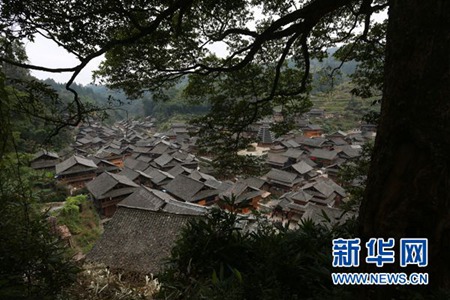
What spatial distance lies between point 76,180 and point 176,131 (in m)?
28.4

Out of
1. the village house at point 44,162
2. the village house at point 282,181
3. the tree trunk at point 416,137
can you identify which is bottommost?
the village house at point 282,181

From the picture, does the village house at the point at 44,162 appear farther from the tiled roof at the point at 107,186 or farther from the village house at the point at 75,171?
the tiled roof at the point at 107,186

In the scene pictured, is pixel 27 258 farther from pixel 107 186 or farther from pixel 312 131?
pixel 312 131

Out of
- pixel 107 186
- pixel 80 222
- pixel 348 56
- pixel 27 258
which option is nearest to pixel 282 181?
pixel 107 186

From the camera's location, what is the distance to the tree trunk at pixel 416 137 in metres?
2.04

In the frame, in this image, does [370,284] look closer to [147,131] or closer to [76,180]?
[76,180]

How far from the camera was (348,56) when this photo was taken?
6.86 m

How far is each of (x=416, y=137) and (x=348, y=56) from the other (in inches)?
220

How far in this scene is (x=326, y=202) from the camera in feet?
72.2

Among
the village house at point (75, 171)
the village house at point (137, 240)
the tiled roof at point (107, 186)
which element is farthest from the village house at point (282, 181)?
the village house at point (75, 171)

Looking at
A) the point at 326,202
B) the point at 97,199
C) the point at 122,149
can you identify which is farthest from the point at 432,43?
the point at 122,149

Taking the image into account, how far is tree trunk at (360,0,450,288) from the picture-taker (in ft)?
6.71

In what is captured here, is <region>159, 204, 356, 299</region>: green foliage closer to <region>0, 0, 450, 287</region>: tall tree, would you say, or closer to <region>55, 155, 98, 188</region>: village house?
<region>0, 0, 450, 287</region>: tall tree

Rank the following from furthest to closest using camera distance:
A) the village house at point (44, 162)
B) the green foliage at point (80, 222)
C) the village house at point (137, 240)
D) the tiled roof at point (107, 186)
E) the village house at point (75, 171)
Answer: the village house at point (44, 162)
the village house at point (75, 171)
the tiled roof at point (107, 186)
the green foliage at point (80, 222)
the village house at point (137, 240)
